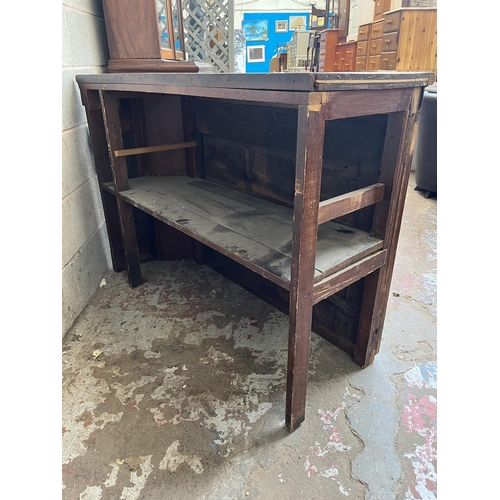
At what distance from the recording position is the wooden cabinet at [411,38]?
5.50 meters

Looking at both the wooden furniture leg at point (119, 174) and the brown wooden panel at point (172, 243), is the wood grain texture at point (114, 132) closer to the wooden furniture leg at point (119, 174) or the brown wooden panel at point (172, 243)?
the wooden furniture leg at point (119, 174)

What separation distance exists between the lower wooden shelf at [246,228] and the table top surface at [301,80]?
541 millimetres

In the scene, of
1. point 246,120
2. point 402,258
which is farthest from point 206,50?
point 402,258

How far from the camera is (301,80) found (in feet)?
2.91

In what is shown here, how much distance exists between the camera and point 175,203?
1826 mm

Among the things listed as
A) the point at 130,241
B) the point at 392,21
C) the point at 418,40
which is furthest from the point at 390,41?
the point at 130,241

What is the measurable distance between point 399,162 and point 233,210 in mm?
744

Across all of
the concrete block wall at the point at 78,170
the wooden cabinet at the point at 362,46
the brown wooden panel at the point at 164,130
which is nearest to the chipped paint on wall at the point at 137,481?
the concrete block wall at the point at 78,170

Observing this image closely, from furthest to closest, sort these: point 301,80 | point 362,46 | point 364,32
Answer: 1. point 362,46
2. point 364,32
3. point 301,80

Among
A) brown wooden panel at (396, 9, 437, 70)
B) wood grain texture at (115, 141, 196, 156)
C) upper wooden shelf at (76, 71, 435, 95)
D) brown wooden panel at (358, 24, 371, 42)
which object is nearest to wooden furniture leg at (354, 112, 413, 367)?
upper wooden shelf at (76, 71, 435, 95)

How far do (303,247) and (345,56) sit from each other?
8101 millimetres

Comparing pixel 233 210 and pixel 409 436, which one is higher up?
pixel 233 210

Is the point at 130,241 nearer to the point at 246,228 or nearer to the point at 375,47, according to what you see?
the point at 246,228

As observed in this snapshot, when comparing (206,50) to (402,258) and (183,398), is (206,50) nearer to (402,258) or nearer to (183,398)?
(402,258)
